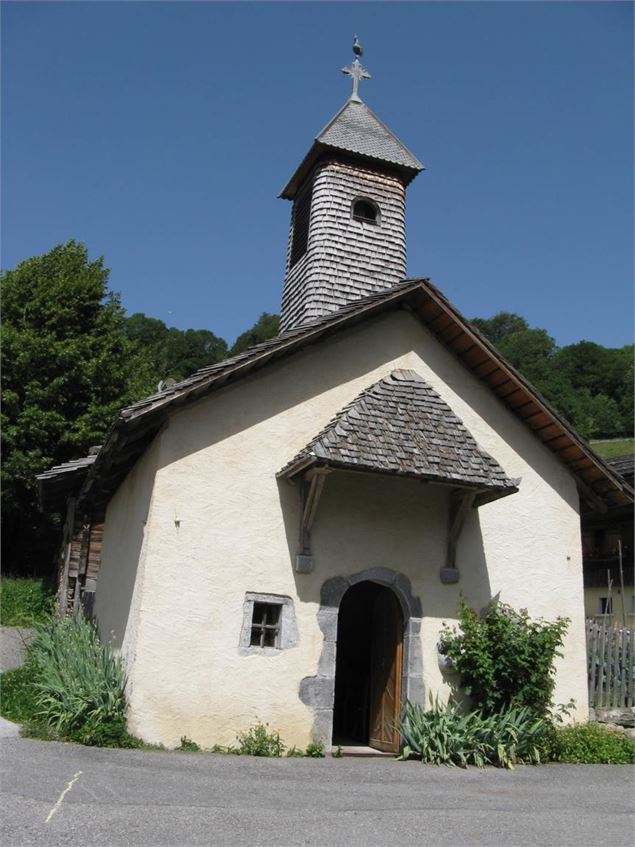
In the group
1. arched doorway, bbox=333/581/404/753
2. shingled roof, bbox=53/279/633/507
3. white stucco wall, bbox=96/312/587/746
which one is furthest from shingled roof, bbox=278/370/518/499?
arched doorway, bbox=333/581/404/753

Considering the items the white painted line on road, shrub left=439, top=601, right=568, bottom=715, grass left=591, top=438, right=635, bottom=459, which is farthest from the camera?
grass left=591, top=438, right=635, bottom=459

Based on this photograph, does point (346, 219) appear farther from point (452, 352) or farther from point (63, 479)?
point (63, 479)

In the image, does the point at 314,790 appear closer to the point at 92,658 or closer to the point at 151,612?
the point at 151,612

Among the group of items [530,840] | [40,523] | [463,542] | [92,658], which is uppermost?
[40,523]

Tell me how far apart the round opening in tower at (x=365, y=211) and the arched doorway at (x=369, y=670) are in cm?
687

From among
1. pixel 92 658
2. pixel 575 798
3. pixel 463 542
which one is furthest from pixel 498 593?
pixel 92 658

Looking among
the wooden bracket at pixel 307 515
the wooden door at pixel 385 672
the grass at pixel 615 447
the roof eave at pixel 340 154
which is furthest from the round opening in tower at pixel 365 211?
the grass at pixel 615 447

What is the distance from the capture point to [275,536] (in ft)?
32.8

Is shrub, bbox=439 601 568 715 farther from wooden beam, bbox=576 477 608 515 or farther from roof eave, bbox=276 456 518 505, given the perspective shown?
wooden beam, bbox=576 477 608 515

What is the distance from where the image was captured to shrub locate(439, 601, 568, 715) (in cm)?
1002

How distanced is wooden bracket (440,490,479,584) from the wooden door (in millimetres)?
850

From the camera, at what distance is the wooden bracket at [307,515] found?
31.9ft

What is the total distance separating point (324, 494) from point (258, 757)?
11.2 ft

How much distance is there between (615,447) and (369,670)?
4675 cm
